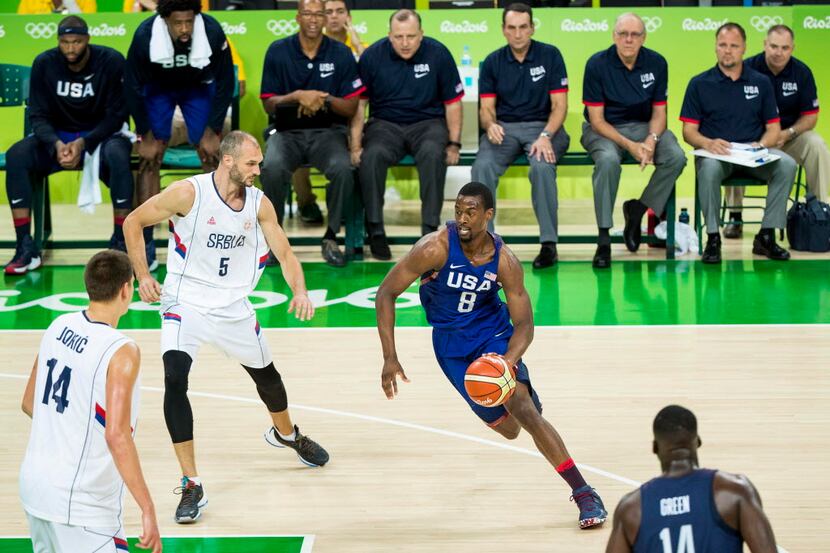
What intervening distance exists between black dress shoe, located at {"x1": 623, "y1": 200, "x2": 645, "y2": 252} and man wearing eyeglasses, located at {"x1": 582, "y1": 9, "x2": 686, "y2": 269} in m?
0.21

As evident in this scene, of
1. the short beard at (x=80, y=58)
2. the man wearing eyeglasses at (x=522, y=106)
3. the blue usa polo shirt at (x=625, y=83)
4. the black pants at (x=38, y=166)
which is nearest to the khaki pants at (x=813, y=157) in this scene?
the blue usa polo shirt at (x=625, y=83)

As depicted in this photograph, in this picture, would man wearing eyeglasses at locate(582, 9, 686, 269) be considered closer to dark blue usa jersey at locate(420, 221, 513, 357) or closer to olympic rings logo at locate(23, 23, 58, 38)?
dark blue usa jersey at locate(420, 221, 513, 357)

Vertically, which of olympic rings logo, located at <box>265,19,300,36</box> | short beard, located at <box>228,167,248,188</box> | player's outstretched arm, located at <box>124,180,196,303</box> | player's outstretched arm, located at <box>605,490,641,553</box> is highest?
olympic rings logo, located at <box>265,19,300,36</box>

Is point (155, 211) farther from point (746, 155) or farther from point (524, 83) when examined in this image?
point (746, 155)

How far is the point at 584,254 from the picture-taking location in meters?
10.9

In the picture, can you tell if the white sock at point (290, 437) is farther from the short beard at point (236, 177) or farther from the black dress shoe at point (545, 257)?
the black dress shoe at point (545, 257)

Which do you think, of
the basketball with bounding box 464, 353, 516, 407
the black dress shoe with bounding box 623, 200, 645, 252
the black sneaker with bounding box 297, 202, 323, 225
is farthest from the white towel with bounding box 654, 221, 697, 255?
the basketball with bounding box 464, 353, 516, 407

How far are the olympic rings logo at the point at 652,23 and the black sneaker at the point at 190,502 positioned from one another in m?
8.57

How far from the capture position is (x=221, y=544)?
4824 millimetres

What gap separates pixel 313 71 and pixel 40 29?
11.6 feet

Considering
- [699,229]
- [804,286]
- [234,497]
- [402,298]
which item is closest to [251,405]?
[234,497]

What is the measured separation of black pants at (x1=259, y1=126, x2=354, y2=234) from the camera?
33.0 ft

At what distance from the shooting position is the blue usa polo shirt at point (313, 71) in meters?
10.3

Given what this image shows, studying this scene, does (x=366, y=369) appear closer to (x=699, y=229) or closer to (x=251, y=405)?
(x=251, y=405)
